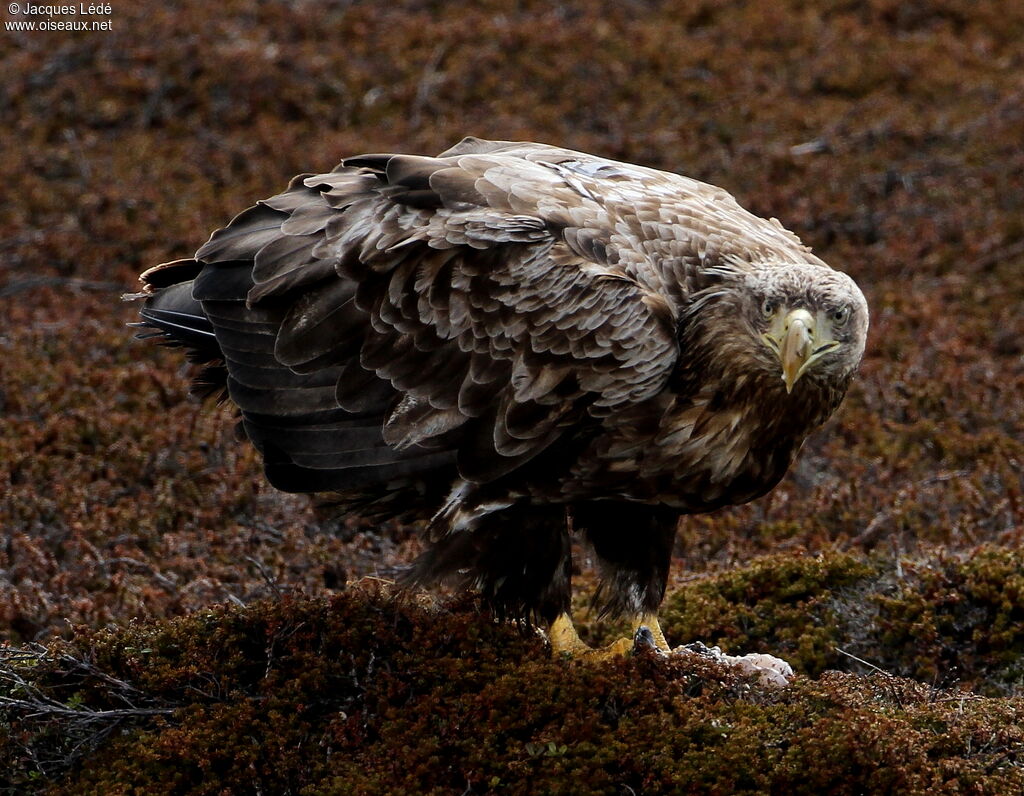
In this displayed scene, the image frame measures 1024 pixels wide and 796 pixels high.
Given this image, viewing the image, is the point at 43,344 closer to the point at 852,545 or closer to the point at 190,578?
the point at 190,578

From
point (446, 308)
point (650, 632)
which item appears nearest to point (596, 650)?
point (650, 632)

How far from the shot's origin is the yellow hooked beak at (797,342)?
5.48m

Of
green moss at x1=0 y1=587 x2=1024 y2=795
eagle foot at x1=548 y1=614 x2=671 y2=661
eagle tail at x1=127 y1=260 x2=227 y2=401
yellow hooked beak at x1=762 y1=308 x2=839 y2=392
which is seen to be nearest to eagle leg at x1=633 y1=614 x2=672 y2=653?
eagle foot at x1=548 y1=614 x2=671 y2=661

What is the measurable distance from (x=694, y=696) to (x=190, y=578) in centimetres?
321

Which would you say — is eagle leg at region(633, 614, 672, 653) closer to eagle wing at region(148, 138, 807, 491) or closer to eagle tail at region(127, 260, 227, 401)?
eagle wing at region(148, 138, 807, 491)

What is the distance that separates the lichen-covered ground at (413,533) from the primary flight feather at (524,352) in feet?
1.84

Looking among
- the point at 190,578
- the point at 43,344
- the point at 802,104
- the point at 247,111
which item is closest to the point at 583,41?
the point at 802,104

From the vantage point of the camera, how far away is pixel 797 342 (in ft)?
18.0

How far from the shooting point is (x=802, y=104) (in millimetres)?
14086

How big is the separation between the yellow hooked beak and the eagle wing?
0.44 meters

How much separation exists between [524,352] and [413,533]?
2768 millimetres

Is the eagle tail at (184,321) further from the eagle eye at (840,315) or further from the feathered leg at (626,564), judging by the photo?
the eagle eye at (840,315)

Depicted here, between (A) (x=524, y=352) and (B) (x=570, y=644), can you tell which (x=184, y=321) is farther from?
(B) (x=570, y=644)

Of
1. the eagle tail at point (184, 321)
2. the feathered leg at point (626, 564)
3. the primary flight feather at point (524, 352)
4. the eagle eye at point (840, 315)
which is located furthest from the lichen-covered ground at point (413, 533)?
the eagle eye at point (840, 315)
